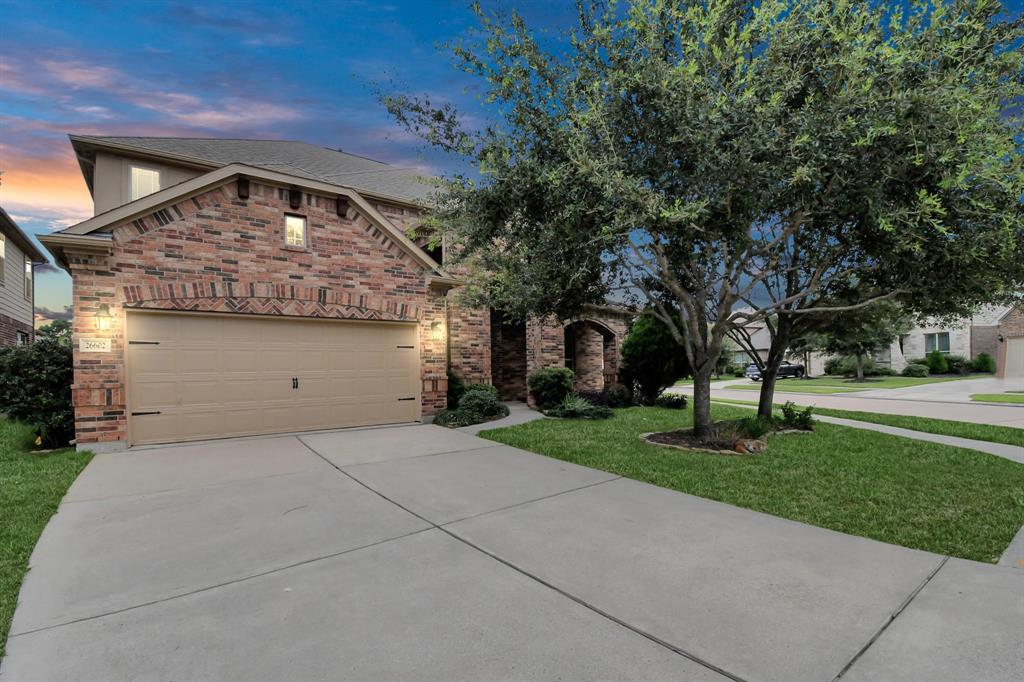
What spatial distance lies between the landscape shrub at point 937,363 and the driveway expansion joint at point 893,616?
35.0 metres

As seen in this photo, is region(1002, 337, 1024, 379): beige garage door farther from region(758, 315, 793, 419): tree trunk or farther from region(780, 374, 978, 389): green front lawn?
region(758, 315, 793, 419): tree trunk

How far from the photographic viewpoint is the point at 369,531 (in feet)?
12.8

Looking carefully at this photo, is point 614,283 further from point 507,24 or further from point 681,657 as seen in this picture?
point 681,657

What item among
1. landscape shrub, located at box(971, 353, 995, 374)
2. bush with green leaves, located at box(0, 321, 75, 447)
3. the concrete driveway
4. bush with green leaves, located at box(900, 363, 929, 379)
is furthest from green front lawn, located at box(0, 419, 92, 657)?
landscape shrub, located at box(971, 353, 995, 374)

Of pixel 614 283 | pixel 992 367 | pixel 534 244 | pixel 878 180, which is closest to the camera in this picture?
pixel 878 180

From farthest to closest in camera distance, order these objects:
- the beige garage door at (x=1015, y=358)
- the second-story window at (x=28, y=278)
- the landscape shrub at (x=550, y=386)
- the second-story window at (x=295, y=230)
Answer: the beige garage door at (x=1015, y=358) → the second-story window at (x=28, y=278) → the landscape shrub at (x=550, y=386) → the second-story window at (x=295, y=230)

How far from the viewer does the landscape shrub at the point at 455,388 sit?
1115 centimetres

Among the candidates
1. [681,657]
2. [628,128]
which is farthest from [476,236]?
[681,657]


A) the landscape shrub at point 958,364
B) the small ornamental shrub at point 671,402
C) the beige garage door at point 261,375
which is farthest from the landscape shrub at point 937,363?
the beige garage door at point 261,375

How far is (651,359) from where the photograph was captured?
13.3 m

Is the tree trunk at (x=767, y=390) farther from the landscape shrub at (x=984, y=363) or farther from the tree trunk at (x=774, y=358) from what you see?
the landscape shrub at (x=984, y=363)

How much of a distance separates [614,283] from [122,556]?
7522mm

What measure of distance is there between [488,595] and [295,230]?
8.17 metres

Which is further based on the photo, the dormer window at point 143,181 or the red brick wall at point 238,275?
the dormer window at point 143,181
